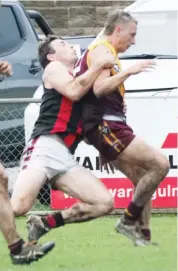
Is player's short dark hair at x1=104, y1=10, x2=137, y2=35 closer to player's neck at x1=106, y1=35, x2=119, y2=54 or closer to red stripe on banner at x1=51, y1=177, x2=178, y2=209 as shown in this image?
player's neck at x1=106, y1=35, x2=119, y2=54

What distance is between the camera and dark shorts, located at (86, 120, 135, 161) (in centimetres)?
965

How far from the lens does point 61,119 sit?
31.5 ft

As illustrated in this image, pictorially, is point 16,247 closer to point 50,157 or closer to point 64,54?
point 50,157

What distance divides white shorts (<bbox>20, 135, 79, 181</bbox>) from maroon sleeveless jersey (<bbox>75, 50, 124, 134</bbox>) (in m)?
0.25

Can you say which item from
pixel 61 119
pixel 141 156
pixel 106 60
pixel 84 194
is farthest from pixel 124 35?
pixel 84 194

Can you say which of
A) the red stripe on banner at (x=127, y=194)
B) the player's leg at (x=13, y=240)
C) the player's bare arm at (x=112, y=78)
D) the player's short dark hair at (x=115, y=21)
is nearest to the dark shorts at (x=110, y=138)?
the player's bare arm at (x=112, y=78)

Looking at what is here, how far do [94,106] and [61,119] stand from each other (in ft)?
0.90

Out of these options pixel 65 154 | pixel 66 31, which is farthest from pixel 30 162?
pixel 66 31

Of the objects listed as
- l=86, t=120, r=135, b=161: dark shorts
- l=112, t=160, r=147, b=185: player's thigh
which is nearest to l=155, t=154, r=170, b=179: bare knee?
l=112, t=160, r=147, b=185: player's thigh

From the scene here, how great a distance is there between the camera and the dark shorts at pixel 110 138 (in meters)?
9.65

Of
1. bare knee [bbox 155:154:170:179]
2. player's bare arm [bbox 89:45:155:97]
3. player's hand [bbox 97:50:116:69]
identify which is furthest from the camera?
bare knee [bbox 155:154:170:179]

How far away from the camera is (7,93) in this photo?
13812 mm

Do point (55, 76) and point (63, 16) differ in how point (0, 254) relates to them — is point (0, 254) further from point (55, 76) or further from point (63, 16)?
point (63, 16)

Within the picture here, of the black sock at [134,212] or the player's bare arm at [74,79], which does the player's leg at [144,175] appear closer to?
the black sock at [134,212]
